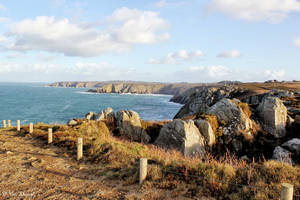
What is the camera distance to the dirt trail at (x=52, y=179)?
Result: 757 cm

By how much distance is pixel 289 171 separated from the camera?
8141mm

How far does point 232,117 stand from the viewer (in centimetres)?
2078

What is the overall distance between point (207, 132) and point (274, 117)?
26.5 ft

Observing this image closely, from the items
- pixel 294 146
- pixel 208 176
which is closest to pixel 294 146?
pixel 294 146

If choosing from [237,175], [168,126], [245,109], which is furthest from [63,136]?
[245,109]

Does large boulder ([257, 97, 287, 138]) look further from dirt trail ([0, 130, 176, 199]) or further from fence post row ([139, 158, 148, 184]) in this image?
dirt trail ([0, 130, 176, 199])

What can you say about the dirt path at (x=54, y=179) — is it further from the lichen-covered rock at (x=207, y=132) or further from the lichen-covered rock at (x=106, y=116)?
the lichen-covered rock at (x=207, y=132)

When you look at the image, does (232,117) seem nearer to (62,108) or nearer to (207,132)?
(207,132)

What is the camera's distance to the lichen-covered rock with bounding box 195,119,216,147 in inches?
739

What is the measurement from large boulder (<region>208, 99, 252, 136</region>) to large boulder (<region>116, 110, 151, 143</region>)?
27.1 feet

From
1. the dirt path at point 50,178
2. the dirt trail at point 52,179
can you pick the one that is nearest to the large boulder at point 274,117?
the dirt trail at point 52,179

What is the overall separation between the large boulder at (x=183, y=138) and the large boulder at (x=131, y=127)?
2.83 m

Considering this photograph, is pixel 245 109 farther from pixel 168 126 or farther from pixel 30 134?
pixel 30 134

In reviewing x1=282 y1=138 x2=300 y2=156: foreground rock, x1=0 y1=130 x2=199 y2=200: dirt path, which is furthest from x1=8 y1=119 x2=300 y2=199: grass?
x1=282 y1=138 x2=300 y2=156: foreground rock
